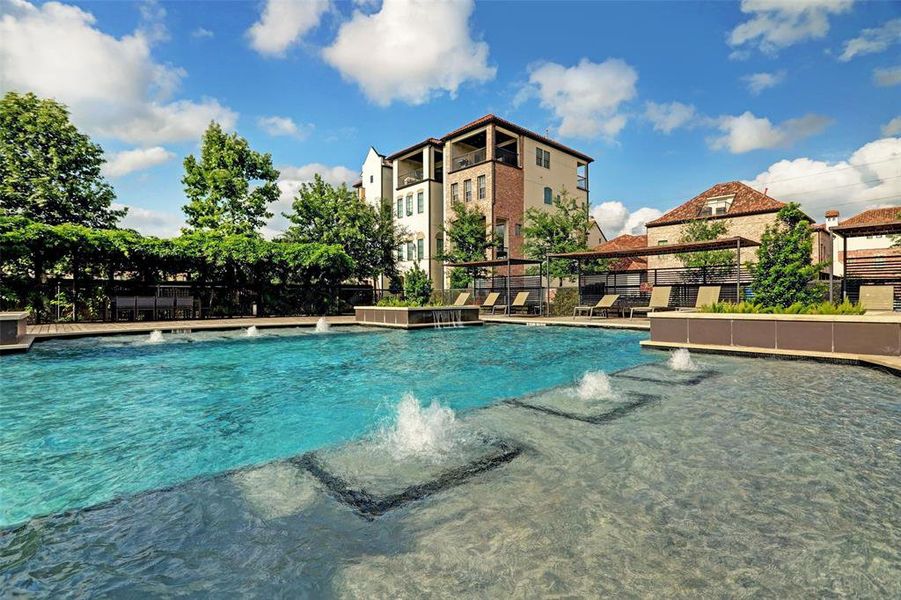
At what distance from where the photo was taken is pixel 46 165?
23.1 m

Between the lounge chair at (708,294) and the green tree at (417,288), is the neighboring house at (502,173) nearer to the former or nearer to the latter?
the green tree at (417,288)

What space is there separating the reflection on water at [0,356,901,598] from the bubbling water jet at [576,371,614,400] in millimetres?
1844

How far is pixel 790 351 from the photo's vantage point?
846 centimetres

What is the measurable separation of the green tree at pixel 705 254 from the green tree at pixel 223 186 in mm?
26621

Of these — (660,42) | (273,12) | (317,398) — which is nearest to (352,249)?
(273,12)

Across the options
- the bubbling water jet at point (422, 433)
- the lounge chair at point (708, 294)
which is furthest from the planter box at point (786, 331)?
the lounge chair at point (708, 294)

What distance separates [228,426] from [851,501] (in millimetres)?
5561

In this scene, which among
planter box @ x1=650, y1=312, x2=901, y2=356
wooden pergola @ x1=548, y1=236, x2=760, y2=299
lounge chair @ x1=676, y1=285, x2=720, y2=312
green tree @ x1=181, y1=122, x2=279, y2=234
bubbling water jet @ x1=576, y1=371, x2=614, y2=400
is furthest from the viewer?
green tree @ x1=181, y1=122, x2=279, y2=234

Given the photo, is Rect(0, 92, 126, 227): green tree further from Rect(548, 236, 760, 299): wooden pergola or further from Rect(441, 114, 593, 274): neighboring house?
Rect(548, 236, 760, 299): wooden pergola

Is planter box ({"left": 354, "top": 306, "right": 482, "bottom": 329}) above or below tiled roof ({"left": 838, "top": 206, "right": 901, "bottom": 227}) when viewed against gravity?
below

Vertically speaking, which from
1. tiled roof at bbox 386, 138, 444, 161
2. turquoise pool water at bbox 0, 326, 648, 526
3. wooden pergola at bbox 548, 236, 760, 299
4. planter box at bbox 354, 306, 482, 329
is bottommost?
turquoise pool water at bbox 0, 326, 648, 526

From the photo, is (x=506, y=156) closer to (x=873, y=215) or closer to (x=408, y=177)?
(x=408, y=177)

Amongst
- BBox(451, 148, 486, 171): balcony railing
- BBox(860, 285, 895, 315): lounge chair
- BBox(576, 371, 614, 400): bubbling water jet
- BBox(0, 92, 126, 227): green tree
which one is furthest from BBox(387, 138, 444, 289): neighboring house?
BBox(576, 371, 614, 400): bubbling water jet

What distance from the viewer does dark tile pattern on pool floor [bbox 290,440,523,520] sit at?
282 centimetres
